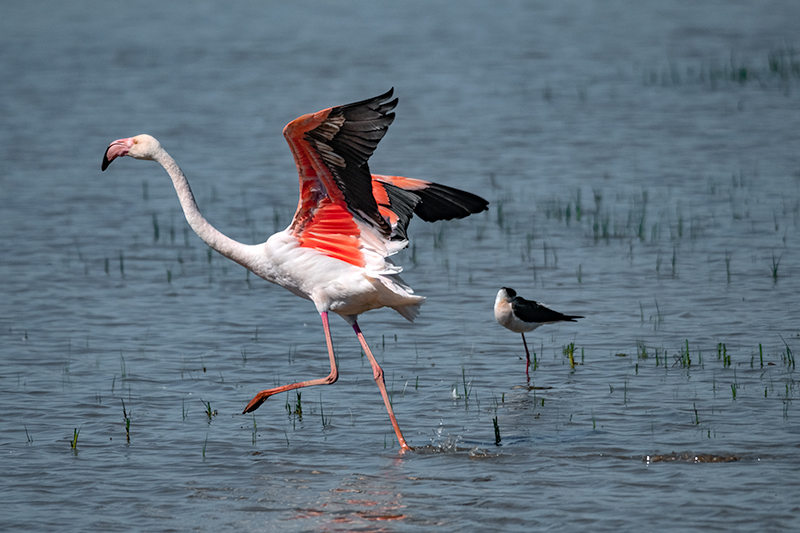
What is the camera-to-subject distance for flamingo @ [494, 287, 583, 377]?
900 centimetres

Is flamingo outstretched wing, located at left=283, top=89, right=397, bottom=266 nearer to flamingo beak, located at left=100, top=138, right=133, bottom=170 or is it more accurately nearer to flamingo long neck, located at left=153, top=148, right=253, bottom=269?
flamingo long neck, located at left=153, top=148, right=253, bottom=269

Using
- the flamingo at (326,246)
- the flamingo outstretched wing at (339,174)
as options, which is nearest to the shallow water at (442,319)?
the flamingo at (326,246)

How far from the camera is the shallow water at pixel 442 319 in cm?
650

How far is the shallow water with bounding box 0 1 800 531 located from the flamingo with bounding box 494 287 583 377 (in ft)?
1.17

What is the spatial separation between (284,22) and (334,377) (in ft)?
95.0

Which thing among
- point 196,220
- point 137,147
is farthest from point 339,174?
point 137,147

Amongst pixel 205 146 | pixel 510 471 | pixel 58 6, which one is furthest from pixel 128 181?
pixel 58 6

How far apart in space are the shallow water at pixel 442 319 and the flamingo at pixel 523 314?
0.36 m

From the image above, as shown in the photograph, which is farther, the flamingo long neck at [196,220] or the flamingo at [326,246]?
the flamingo long neck at [196,220]

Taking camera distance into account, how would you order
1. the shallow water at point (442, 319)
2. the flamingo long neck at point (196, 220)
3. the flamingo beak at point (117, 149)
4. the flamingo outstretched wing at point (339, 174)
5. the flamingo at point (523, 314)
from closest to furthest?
the flamingo outstretched wing at point (339, 174)
the shallow water at point (442, 319)
the flamingo beak at point (117, 149)
the flamingo long neck at point (196, 220)
the flamingo at point (523, 314)

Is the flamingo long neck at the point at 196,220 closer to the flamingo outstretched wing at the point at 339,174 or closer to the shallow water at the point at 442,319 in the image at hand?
the flamingo outstretched wing at the point at 339,174

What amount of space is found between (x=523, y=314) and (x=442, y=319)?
144cm

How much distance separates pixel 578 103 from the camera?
2123 cm

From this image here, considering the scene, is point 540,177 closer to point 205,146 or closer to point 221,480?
point 205,146
